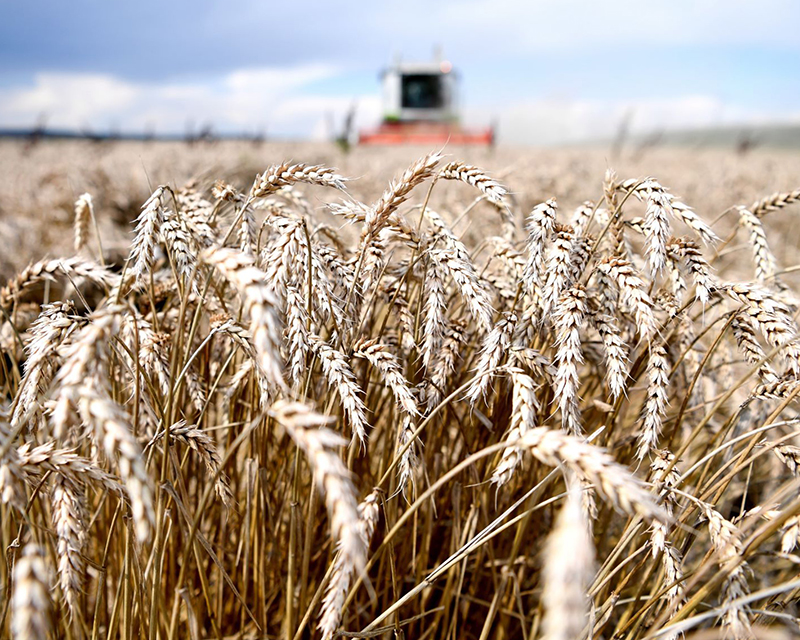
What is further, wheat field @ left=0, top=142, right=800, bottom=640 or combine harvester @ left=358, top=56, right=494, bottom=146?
combine harvester @ left=358, top=56, right=494, bottom=146

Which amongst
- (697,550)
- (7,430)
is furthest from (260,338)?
(697,550)

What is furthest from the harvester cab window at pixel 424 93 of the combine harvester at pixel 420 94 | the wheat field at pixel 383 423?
the wheat field at pixel 383 423

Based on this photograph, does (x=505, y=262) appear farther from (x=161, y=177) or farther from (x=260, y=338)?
(x=161, y=177)

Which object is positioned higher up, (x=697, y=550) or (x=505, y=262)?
(x=505, y=262)

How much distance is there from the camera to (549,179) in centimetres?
562

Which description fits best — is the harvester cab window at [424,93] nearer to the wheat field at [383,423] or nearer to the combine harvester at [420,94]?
the combine harvester at [420,94]

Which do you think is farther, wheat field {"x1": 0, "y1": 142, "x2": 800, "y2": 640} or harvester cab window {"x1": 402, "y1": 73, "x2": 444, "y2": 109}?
harvester cab window {"x1": 402, "y1": 73, "x2": 444, "y2": 109}

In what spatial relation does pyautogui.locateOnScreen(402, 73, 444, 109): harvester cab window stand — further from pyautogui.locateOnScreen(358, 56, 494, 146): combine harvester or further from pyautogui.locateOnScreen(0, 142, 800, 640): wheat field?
pyautogui.locateOnScreen(0, 142, 800, 640): wheat field

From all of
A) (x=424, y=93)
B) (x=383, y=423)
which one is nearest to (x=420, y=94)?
(x=424, y=93)

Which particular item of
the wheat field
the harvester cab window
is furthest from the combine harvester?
the wheat field

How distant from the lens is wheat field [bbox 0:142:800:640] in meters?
0.92

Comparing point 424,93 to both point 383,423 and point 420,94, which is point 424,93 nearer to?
point 420,94

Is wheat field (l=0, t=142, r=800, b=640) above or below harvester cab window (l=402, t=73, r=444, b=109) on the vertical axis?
below

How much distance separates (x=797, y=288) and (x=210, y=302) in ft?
16.2
